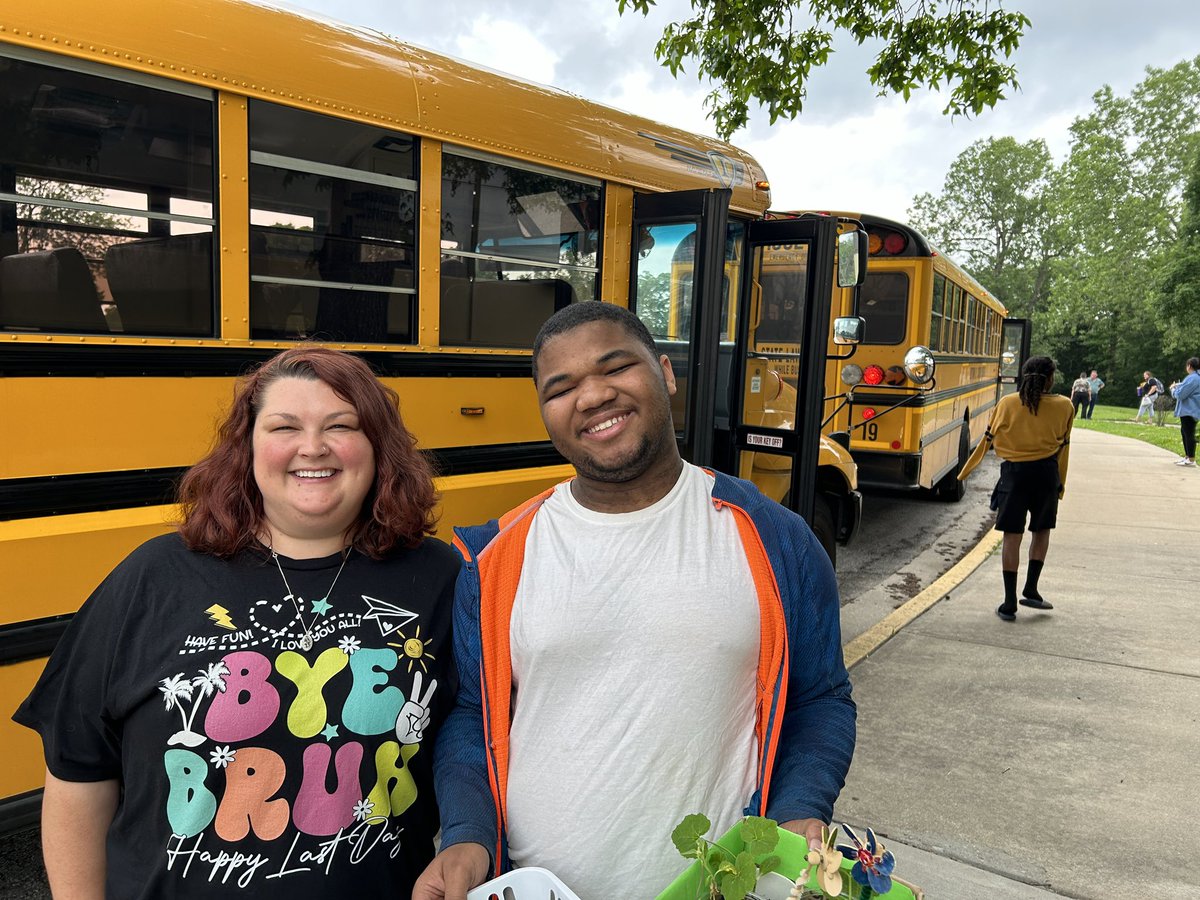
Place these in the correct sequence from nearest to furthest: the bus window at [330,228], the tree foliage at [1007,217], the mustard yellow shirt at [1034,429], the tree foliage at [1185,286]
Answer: the bus window at [330,228] < the mustard yellow shirt at [1034,429] < the tree foliage at [1185,286] < the tree foliage at [1007,217]

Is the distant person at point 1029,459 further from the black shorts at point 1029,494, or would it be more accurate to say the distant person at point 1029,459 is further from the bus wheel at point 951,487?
the bus wheel at point 951,487

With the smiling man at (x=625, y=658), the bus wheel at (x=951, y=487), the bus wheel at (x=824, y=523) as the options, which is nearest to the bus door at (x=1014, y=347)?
the bus wheel at (x=951, y=487)

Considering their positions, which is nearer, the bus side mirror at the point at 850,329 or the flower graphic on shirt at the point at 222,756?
the flower graphic on shirt at the point at 222,756

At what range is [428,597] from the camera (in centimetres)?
149

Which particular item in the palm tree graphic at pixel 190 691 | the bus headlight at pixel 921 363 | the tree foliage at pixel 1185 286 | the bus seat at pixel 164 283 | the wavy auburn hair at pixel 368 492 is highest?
the tree foliage at pixel 1185 286

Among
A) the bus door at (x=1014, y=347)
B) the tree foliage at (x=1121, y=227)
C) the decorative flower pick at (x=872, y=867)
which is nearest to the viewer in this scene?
the decorative flower pick at (x=872, y=867)

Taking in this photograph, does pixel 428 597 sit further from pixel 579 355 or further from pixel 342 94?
pixel 342 94

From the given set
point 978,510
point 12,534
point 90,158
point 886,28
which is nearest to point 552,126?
point 90,158

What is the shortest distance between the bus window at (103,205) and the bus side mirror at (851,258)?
3328 millimetres

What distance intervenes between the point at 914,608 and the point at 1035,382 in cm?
160

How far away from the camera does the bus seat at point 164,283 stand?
8.32 ft

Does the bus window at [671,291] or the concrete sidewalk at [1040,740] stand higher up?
the bus window at [671,291]

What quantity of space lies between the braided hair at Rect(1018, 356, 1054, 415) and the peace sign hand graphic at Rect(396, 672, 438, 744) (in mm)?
4872

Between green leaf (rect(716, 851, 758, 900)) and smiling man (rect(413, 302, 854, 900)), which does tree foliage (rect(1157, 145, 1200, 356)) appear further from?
green leaf (rect(716, 851, 758, 900))
